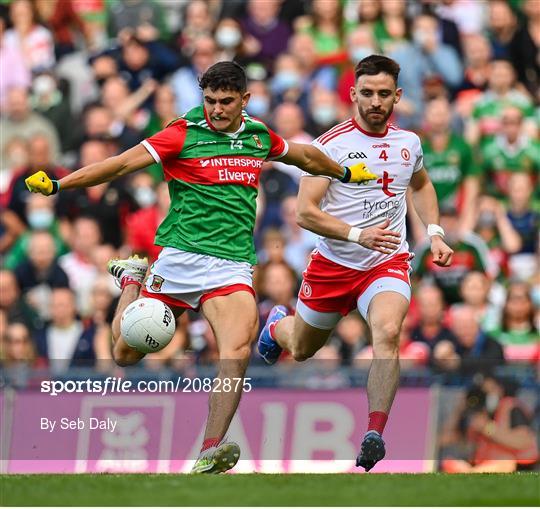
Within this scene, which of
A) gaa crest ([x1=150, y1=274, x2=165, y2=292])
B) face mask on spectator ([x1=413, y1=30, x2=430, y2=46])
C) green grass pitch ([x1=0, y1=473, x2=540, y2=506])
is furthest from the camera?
face mask on spectator ([x1=413, y1=30, x2=430, y2=46])

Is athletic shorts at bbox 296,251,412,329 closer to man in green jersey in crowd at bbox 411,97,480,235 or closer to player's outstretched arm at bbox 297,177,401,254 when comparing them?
player's outstretched arm at bbox 297,177,401,254

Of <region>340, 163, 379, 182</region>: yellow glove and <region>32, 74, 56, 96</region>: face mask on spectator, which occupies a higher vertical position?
<region>32, 74, 56, 96</region>: face mask on spectator

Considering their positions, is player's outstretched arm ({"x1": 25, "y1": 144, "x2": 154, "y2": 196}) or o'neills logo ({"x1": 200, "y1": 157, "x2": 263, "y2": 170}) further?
o'neills logo ({"x1": 200, "y1": 157, "x2": 263, "y2": 170})

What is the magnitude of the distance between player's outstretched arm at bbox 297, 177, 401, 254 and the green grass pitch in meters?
1.64

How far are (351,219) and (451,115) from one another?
674cm

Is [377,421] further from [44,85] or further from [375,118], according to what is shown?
[44,85]

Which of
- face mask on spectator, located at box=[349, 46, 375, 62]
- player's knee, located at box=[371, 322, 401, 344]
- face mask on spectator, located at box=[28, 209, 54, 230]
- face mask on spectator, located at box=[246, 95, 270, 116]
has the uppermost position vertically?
face mask on spectator, located at box=[349, 46, 375, 62]

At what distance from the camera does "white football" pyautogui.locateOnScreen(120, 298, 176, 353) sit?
12062 mm

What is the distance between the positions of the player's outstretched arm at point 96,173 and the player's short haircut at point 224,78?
620 mm

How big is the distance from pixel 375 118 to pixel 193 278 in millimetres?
1844

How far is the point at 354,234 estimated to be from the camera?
12.4 metres

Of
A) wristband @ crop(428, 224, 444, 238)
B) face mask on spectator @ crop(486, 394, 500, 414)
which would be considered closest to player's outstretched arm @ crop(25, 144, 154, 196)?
wristband @ crop(428, 224, 444, 238)

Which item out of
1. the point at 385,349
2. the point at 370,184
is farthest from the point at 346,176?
the point at 385,349

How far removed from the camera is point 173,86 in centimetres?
2025
